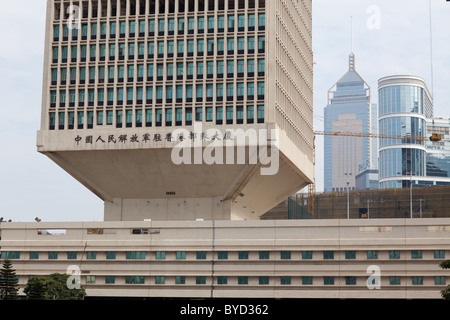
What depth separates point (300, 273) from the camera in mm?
103562

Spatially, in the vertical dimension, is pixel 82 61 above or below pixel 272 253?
above

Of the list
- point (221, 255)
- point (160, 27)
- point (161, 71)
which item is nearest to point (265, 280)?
point (221, 255)

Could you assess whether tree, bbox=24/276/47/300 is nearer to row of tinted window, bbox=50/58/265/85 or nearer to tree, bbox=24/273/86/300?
tree, bbox=24/273/86/300

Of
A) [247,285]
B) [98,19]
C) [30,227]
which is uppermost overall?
[98,19]

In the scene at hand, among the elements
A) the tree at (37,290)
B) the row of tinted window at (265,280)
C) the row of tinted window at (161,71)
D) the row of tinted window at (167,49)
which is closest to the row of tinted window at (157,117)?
the row of tinted window at (161,71)

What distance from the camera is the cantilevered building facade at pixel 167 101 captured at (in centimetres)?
10406

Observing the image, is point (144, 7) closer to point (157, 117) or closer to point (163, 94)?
point (163, 94)

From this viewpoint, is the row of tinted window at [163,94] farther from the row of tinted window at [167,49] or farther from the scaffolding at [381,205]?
the scaffolding at [381,205]

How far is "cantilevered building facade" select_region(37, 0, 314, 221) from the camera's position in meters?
104

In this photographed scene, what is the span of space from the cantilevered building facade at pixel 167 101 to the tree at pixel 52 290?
676 inches

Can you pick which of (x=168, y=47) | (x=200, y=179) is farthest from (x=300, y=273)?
(x=168, y=47)

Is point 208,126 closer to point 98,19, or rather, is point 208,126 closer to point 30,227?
point 98,19
